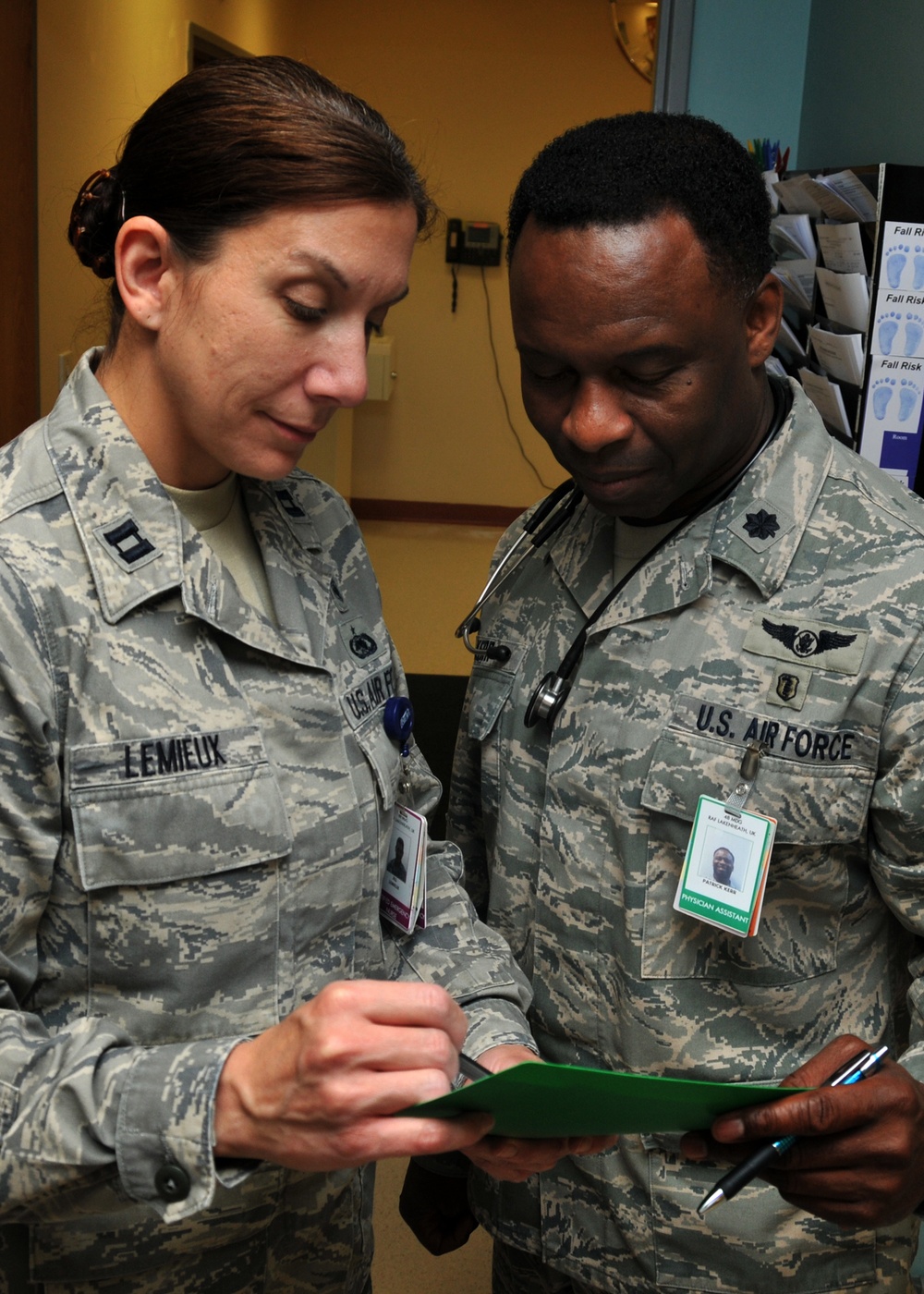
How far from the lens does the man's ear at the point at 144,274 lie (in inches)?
39.8

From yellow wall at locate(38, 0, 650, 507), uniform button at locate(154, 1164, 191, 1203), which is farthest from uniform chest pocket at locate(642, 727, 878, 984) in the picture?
yellow wall at locate(38, 0, 650, 507)

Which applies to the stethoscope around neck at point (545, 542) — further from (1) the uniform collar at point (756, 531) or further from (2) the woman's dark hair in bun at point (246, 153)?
(2) the woman's dark hair in bun at point (246, 153)

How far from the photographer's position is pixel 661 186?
1181mm

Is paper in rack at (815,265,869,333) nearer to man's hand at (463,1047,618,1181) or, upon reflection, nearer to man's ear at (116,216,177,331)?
man's ear at (116,216,177,331)

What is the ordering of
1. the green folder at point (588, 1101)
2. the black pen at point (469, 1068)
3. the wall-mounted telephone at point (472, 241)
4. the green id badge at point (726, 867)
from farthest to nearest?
1. the wall-mounted telephone at point (472, 241)
2. the green id badge at point (726, 867)
3. the black pen at point (469, 1068)
4. the green folder at point (588, 1101)

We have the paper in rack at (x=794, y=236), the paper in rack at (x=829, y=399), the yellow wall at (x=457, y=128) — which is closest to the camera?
the paper in rack at (x=829, y=399)

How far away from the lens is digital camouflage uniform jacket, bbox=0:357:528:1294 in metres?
0.89

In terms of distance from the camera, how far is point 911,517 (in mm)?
1229

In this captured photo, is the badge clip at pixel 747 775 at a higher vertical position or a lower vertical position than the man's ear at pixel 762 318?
lower

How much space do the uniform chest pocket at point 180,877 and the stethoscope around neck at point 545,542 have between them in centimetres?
39

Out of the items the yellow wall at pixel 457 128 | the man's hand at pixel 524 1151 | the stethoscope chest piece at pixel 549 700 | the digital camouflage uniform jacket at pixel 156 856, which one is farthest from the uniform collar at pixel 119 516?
the yellow wall at pixel 457 128

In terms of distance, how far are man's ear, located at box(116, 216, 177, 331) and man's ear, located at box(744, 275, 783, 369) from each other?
584 mm

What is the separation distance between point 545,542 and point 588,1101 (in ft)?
2.61

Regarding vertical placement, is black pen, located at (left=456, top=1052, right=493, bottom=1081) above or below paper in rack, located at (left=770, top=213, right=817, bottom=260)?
below
